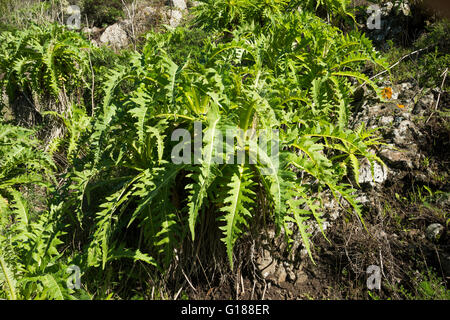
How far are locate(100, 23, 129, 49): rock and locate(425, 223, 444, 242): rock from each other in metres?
4.22

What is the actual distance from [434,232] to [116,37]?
5.01 metres

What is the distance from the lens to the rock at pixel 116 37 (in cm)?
460

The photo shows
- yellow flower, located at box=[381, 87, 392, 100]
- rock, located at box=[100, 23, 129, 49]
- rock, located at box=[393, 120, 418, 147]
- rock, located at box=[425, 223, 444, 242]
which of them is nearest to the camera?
rock, located at box=[425, 223, 444, 242]

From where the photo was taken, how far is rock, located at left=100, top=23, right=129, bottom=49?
460 cm

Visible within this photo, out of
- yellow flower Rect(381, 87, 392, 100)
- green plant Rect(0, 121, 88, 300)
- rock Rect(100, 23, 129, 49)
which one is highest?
rock Rect(100, 23, 129, 49)

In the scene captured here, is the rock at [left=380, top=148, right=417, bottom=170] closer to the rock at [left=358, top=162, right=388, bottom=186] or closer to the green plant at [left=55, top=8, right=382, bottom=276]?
the rock at [left=358, top=162, right=388, bottom=186]

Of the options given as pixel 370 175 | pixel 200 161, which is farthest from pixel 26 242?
pixel 370 175

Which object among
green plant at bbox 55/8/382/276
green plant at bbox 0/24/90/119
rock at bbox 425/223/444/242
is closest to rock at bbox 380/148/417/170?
green plant at bbox 55/8/382/276

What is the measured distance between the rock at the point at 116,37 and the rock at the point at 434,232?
422 centimetres

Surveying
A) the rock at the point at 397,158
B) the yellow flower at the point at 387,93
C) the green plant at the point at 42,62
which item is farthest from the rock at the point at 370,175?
the green plant at the point at 42,62

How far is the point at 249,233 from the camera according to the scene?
1.98 meters

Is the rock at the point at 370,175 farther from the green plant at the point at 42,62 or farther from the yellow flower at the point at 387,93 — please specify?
the green plant at the point at 42,62

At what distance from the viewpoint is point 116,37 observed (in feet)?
16.4

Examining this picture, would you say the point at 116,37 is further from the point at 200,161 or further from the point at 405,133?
the point at 405,133
